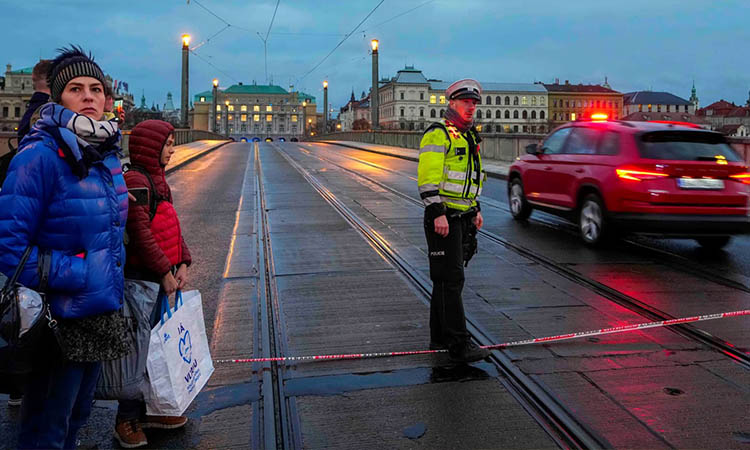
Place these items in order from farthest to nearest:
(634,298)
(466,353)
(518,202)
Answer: (518,202) → (634,298) → (466,353)

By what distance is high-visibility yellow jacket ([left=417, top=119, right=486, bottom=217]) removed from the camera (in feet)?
15.5

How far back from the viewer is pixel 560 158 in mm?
10438

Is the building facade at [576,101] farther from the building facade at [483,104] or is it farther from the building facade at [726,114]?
the building facade at [726,114]

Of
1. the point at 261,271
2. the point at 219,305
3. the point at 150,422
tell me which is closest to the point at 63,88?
the point at 150,422

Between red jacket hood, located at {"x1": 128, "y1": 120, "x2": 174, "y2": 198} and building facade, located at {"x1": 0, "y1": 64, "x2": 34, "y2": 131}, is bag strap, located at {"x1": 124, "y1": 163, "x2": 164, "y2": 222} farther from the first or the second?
building facade, located at {"x1": 0, "y1": 64, "x2": 34, "y2": 131}

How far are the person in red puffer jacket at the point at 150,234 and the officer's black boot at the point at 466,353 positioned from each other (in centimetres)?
187

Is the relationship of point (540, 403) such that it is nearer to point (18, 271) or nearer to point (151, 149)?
point (151, 149)

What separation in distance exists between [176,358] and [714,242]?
8.07 m

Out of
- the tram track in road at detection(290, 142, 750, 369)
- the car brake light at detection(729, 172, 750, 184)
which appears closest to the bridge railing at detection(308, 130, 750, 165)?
the car brake light at detection(729, 172, 750, 184)

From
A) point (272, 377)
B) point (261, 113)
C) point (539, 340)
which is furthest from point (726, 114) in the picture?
point (272, 377)

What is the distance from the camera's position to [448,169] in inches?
191

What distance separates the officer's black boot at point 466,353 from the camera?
476 centimetres

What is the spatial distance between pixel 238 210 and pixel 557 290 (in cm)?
821

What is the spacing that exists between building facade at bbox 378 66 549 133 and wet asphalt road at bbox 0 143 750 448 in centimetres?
14178
